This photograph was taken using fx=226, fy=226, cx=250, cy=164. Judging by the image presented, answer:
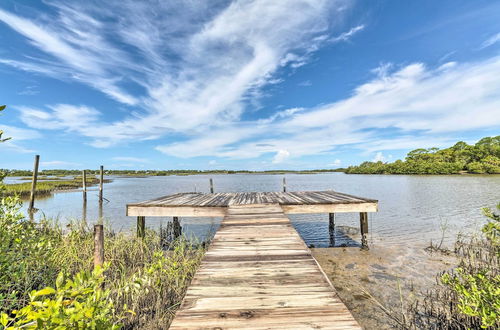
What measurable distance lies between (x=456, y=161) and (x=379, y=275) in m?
75.4

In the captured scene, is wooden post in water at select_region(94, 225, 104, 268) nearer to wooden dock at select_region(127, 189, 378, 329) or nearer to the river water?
wooden dock at select_region(127, 189, 378, 329)

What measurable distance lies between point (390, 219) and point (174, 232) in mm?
11758

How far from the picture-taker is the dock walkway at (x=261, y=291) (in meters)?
1.85

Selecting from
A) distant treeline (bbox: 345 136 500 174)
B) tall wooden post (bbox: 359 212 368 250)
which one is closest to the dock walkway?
tall wooden post (bbox: 359 212 368 250)

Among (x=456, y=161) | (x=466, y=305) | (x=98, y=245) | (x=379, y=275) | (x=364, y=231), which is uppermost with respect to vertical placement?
(x=456, y=161)

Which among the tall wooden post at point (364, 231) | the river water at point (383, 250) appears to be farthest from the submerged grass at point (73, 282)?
the tall wooden post at point (364, 231)

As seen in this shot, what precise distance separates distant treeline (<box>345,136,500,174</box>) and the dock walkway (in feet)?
237

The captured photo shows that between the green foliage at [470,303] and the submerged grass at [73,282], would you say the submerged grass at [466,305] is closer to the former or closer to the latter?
the green foliage at [470,303]

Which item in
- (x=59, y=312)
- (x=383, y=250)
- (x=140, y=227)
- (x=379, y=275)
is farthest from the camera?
(x=140, y=227)

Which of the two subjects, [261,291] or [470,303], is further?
[470,303]

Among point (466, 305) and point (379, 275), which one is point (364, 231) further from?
point (466, 305)

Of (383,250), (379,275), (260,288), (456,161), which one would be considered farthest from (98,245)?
(456,161)

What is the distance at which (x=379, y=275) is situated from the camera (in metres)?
6.00

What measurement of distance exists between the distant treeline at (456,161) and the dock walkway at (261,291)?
72297 millimetres
